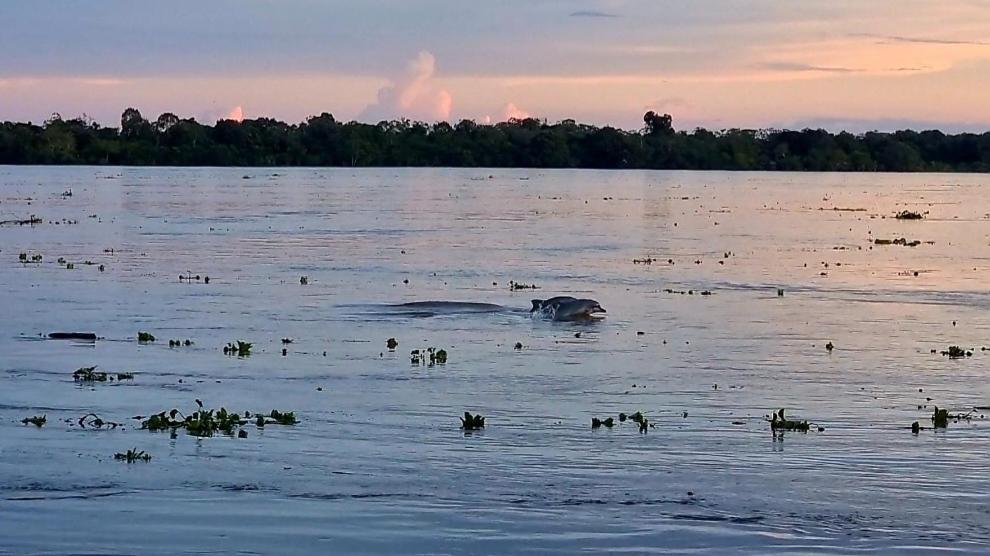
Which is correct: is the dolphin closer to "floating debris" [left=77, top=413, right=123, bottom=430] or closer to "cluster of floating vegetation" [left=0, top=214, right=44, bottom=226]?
"floating debris" [left=77, top=413, right=123, bottom=430]

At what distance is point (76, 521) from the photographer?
11.3 metres

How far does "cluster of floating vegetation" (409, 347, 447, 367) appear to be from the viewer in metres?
19.9

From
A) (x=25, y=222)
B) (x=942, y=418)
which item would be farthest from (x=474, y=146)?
(x=942, y=418)

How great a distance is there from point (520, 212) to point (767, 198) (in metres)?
28.5

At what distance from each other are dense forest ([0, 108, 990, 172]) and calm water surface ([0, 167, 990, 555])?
135 metres

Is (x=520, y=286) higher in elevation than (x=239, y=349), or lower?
higher

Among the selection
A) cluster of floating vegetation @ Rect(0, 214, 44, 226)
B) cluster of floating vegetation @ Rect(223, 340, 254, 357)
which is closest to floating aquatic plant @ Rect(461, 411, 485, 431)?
cluster of floating vegetation @ Rect(223, 340, 254, 357)

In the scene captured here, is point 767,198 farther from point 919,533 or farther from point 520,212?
point 919,533

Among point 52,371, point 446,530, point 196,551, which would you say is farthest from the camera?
point 52,371

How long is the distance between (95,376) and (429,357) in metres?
4.56

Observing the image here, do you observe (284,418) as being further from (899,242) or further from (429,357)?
(899,242)

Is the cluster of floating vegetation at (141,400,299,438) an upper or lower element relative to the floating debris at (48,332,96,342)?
lower

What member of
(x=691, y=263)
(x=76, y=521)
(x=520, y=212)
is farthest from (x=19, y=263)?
(x=520, y=212)

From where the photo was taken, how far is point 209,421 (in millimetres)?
14797
